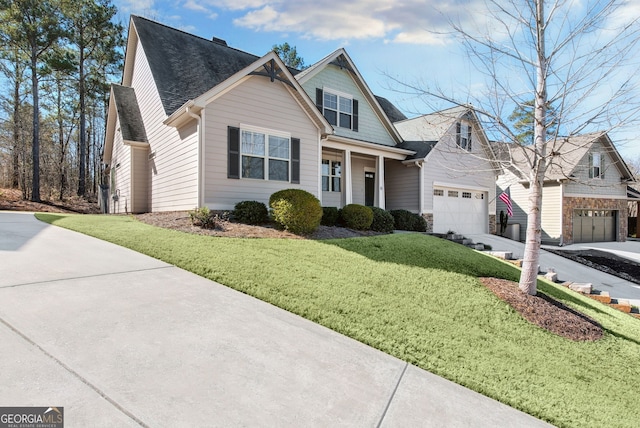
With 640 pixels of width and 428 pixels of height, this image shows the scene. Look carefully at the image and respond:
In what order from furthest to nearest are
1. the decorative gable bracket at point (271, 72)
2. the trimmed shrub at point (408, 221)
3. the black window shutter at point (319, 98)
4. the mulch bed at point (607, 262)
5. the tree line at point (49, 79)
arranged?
the tree line at point (49, 79), the trimmed shrub at point (408, 221), the black window shutter at point (319, 98), the mulch bed at point (607, 262), the decorative gable bracket at point (271, 72)

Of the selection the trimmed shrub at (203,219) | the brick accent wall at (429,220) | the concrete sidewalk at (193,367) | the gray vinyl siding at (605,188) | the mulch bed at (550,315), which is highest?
the gray vinyl siding at (605,188)

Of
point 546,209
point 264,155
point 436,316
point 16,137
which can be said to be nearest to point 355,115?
point 264,155

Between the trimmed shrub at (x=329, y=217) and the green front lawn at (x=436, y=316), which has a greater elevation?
the trimmed shrub at (x=329, y=217)

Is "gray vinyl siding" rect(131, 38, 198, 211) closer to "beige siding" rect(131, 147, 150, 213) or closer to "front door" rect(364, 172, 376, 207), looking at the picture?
"beige siding" rect(131, 147, 150, 213)

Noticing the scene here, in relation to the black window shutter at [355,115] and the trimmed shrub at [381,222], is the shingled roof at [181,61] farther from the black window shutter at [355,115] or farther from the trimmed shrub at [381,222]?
the trimmed shrub at [381,222]

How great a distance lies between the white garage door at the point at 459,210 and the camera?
15.3 metres

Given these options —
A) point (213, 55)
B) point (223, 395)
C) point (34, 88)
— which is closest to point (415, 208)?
point (213, 55)

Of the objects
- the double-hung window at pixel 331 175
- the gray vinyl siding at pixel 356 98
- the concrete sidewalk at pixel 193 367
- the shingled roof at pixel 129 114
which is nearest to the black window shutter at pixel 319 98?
the gray vinyl siding at pixel 356 98

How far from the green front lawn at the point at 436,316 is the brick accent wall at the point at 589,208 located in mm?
13397

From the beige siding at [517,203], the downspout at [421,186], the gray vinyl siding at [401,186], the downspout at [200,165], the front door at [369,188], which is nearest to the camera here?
the downspout at [200,165]

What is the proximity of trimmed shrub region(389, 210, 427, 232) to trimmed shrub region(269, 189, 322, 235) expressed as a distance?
591 centimetres

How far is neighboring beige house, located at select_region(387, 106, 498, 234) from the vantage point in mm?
14492

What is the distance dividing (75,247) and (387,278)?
5129mm

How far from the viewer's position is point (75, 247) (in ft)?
18.3
